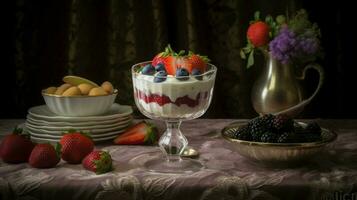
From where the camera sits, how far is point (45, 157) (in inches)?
49.1

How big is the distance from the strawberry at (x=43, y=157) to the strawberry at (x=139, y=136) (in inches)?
9.9

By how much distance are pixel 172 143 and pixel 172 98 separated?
0.13m

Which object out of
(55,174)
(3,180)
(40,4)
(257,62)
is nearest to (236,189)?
(55,174)

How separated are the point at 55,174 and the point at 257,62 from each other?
1.22 m

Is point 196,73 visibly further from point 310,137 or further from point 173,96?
point 310,137

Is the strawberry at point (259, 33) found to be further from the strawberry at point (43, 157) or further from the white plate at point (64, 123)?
the strawberry at point (43, 157)

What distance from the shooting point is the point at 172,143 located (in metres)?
1.33

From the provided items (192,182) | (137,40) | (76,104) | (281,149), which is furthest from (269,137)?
(137,40)

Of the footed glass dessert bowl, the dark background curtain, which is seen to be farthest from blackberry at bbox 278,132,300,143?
the dark background curtain

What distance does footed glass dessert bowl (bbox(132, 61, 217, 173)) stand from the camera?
1.25 metres

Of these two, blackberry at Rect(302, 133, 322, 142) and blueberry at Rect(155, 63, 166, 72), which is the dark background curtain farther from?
blackberry at Rect(302, 133, 322, 142)

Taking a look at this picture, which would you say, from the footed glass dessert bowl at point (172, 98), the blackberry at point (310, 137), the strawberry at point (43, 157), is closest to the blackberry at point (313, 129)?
the blackberry at point (310, 137)

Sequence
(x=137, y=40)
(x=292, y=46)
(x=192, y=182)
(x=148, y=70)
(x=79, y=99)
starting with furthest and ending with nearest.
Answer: (x=137, y=40) < (x=292, y=46) < (x=79, y=99) < (x=148, y=70) < (x=192, y=182)

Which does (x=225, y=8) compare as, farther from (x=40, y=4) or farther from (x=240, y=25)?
(x=40, y=4)
